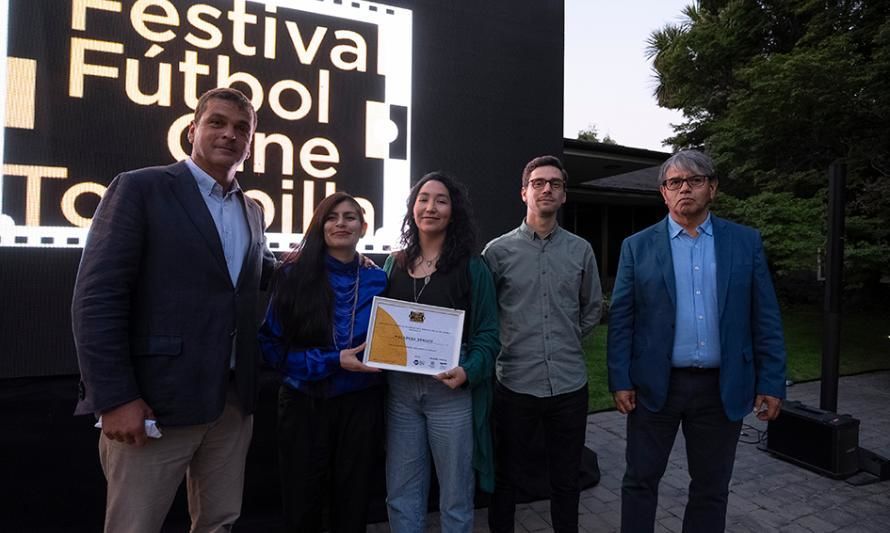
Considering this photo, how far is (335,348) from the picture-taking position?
79.0 inches

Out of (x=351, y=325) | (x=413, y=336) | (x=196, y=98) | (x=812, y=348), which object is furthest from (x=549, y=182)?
(x=812, y=348)

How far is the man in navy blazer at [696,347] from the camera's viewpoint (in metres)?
2.21

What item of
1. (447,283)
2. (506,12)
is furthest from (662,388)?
(506,12)

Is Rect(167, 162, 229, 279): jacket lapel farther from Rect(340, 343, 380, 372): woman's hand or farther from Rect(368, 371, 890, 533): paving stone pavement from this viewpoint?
Rect(368, 371, 890, 533): paving stone pavement

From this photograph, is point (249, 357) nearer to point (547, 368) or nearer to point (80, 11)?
point (547, 368)

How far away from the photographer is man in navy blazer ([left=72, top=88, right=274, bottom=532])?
1.55 metres

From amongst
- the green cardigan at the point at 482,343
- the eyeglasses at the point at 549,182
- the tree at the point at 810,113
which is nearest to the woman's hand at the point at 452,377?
the green cardigan at the point at 482,343

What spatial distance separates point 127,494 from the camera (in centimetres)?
167

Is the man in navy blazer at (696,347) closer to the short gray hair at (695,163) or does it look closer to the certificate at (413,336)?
the short gray hair at (695,163)

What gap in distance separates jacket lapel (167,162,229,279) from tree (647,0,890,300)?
8.37 metres

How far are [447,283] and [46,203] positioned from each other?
198cm

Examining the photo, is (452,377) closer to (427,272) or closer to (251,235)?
(427,272)

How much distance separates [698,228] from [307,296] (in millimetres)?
1847

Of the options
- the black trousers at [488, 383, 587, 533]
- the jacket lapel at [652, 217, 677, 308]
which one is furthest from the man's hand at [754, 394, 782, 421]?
the black trousers at [488, 383, 587, 533]
